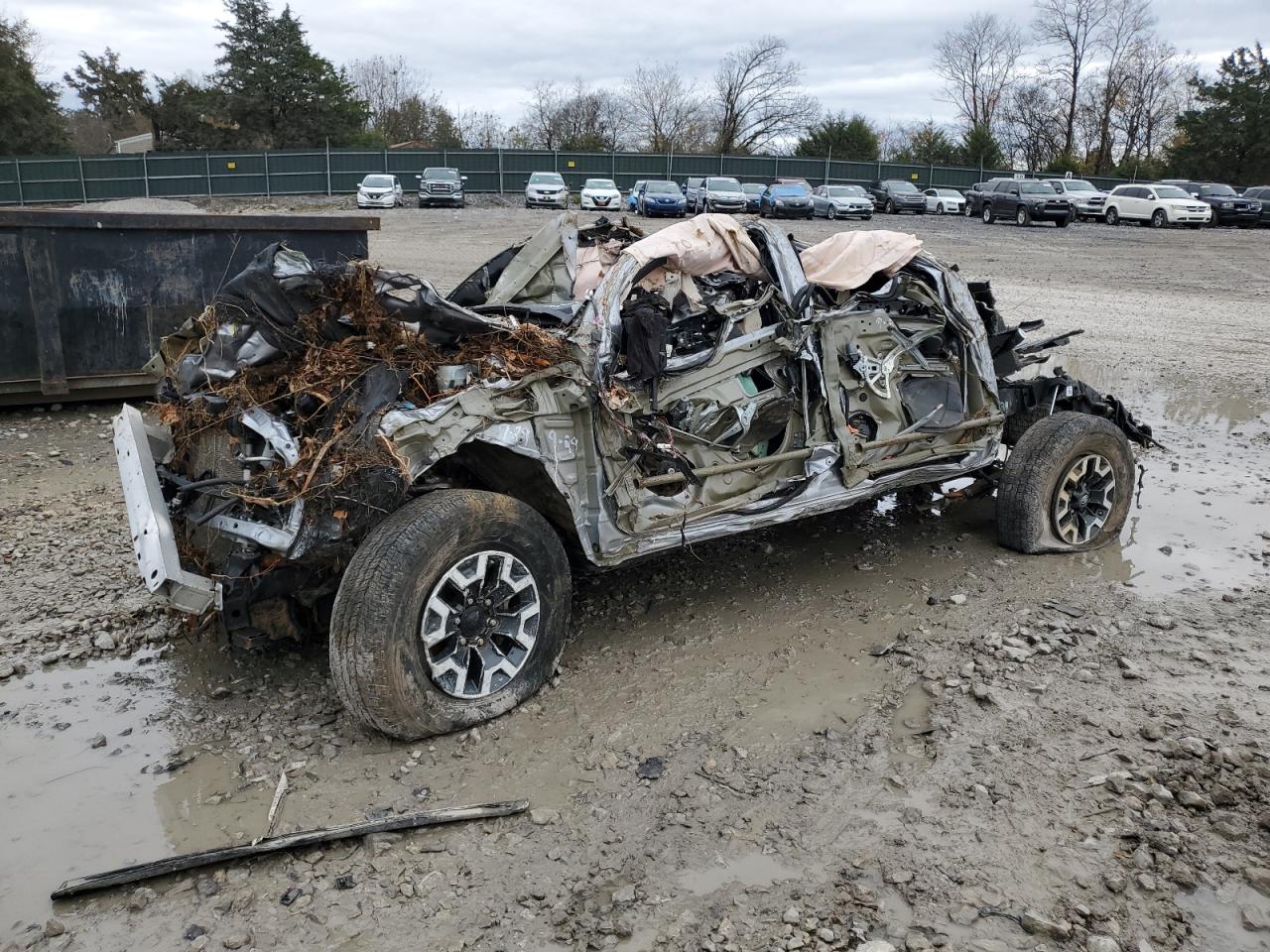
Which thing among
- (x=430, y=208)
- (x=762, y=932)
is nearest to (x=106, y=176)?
(x=430, y=208)

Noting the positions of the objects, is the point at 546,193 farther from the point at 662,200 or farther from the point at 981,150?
the point at 981,150

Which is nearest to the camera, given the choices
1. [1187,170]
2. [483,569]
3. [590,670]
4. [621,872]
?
[621,872]

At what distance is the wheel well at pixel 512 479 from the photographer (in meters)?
4.20

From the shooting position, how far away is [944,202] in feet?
116

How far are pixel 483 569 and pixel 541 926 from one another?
4.48 ft

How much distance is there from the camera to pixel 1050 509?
578 cm

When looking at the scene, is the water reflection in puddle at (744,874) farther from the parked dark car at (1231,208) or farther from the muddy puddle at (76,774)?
the parked dark car at (1231,208)

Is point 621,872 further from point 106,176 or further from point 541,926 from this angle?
point 106,176

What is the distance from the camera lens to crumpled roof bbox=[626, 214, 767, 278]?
465cm

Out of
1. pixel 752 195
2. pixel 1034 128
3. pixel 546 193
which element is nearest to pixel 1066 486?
pixel 752 195

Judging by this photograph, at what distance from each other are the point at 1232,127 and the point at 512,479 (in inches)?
2079

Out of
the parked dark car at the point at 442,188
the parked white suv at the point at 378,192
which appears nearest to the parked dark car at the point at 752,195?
the parked dark car at the point at 442,188

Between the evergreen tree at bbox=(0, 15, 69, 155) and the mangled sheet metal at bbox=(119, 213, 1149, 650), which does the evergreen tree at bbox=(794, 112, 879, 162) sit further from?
the mangled sheet metal at bbox=(119, 213, 1149, 650)

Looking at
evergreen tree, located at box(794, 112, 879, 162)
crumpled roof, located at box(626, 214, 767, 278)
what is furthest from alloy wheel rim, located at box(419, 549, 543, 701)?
evergreen tree, located at box(794, 112, 879, 162)
